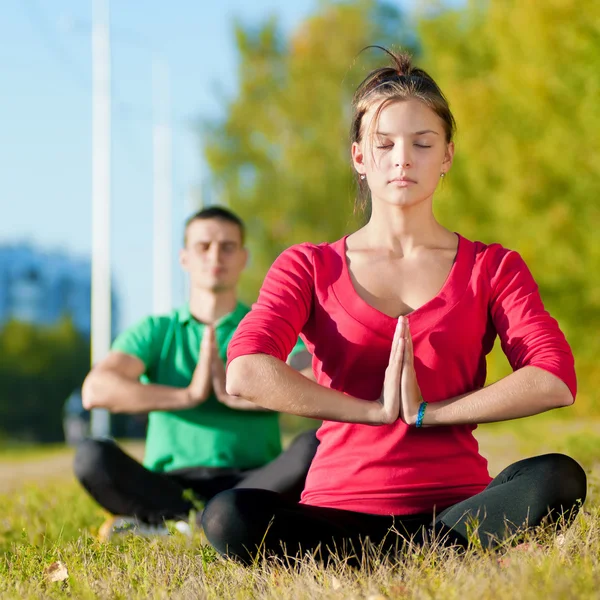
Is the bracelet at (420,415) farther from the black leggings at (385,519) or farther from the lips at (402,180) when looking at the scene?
the lips at (402,180)

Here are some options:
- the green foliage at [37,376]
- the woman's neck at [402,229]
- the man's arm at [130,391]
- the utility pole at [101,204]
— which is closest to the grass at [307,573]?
the woman's neck at [402,229]

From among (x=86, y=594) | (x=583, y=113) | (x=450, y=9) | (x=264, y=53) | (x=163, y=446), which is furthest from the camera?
(x=264, y=53)

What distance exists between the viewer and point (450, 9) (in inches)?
734

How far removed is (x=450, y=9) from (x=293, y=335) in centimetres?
1603

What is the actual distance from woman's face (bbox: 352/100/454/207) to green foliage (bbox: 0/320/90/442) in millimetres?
30153

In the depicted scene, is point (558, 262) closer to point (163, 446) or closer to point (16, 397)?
point (163, 446)

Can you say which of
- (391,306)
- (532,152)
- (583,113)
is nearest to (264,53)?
(532,152)

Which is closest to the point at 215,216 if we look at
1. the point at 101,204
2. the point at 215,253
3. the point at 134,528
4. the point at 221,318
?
the point at 215,253

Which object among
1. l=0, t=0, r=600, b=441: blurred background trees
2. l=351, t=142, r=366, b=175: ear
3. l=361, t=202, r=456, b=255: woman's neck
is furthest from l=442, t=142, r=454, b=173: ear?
l=0, t=0, r=600, b=441: blurred background trees

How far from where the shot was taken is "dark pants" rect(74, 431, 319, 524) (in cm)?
A: 567

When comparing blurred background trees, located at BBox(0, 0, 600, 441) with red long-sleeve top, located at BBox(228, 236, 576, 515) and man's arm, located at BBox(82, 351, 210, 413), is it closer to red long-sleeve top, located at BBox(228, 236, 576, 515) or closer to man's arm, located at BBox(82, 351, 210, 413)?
red long-sleeve top, located at BBox(228, 236, 576, 515)

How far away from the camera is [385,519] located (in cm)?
358

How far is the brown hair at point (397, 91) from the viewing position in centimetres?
368

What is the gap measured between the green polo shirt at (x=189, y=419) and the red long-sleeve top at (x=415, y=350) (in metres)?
2.23
